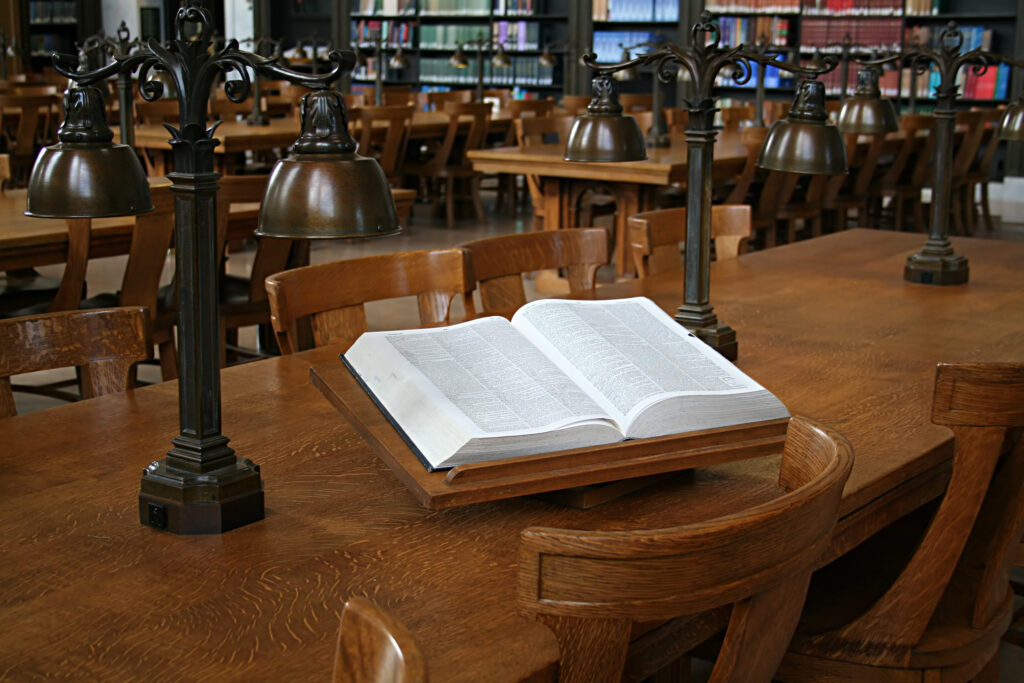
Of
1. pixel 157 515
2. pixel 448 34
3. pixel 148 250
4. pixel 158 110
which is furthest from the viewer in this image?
pixel 448 34

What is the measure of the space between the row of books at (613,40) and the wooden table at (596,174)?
5.09 m

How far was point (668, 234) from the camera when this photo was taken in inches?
115

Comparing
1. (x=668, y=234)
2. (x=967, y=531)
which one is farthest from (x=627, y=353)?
(x=668, y=234)

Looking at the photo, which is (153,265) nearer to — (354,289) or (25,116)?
(354,289)

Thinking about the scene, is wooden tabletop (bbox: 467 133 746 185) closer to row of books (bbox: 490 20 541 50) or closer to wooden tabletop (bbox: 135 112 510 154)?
wooden tabletop (bbox: 135 112 510 154)

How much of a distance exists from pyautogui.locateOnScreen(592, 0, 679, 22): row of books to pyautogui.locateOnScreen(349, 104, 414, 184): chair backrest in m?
3.79

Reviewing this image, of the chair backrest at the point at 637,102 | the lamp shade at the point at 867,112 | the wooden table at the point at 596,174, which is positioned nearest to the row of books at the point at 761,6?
the chair backrest at the point at 637,102

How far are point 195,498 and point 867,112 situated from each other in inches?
77.7

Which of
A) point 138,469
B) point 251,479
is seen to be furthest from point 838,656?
point 138,469

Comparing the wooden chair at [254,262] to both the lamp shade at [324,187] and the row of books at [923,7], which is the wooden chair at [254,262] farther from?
the row of books at [923,7]

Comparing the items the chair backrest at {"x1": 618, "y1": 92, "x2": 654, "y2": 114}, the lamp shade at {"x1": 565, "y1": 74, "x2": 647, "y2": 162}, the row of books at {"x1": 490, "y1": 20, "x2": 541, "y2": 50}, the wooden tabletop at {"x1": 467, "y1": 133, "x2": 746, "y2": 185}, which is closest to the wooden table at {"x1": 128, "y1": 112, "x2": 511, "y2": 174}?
the wooden tabletop at {"x1": 467, "y1": 133, "x2": 746, "y2": 185}

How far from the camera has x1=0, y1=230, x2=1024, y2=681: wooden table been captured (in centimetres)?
104

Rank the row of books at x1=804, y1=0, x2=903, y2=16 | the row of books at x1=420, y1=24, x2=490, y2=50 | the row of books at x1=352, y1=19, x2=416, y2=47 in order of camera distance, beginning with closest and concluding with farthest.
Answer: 1. the row of books at x1=804, y1=0, x2=903, y2=16
2. the row of books at x1=420, y1=24, x2=490, y2=50
3. the row of books at x1=352, y1=19, x2=416, y2=47

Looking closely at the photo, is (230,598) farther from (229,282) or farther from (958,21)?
(958,21)
